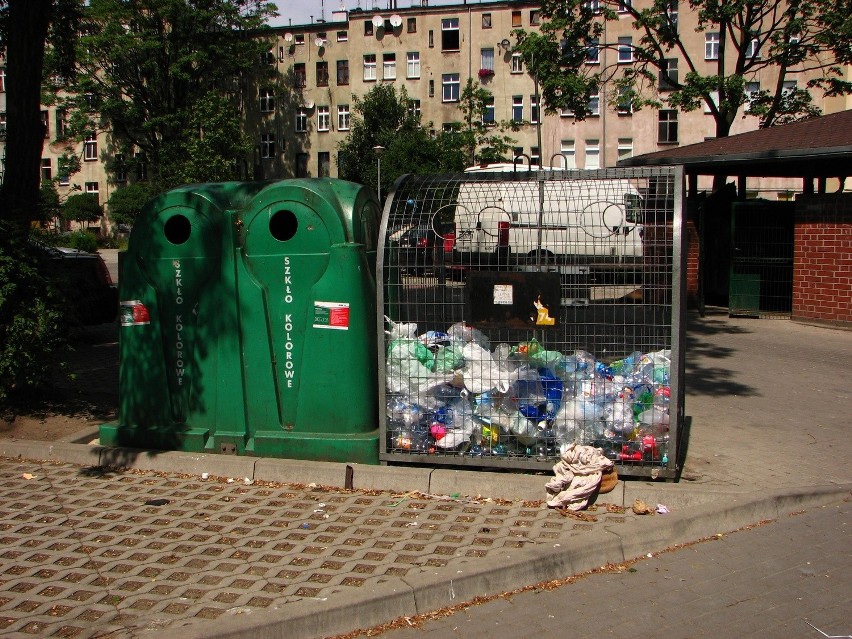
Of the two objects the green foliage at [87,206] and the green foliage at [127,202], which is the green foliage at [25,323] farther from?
the green foliage at [87,206]

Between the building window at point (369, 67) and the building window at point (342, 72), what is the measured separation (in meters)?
1.40

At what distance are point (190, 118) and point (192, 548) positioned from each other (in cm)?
4396

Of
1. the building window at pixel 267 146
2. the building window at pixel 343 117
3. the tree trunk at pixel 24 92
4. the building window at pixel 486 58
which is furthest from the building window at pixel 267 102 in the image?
the tree trunk at pixel 24 92

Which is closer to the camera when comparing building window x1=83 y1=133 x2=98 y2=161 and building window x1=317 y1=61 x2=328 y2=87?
building window x1=317 y1=61 x2=328 y2=87

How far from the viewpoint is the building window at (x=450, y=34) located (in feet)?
166

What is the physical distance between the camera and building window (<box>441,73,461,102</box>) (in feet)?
167

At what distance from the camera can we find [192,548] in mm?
4789

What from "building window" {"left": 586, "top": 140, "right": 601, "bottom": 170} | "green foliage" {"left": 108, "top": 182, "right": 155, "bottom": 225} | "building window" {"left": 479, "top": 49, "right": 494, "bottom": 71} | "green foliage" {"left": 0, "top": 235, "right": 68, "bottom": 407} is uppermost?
"building window" {"left": 479, "top": 49, "right": 494, "bottom": 71}

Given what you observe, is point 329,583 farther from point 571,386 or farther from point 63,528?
point 571,386

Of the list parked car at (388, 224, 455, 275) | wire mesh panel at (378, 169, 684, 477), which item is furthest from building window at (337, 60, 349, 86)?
parked car at (388, 224, 455, 275)

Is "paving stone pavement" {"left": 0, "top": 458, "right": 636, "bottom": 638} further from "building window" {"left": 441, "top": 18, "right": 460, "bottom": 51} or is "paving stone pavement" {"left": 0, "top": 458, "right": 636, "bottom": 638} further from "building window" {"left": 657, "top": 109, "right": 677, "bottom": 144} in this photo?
"building window" {"left": 441, "top": 18, "right": 460, "bottom": 51}

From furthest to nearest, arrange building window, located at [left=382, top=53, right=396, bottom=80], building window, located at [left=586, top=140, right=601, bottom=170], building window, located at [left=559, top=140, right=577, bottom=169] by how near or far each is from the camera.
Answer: building window, located at [left=382, top=53, right=396, bottom=80]
building window, located at [left=559, top=140, right=577, bottom=169]
building window, located at [left=586, top=140, right=601, bottom=170]

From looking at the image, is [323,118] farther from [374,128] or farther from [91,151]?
[91,151]

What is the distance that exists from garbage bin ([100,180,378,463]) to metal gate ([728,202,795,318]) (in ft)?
33.5
